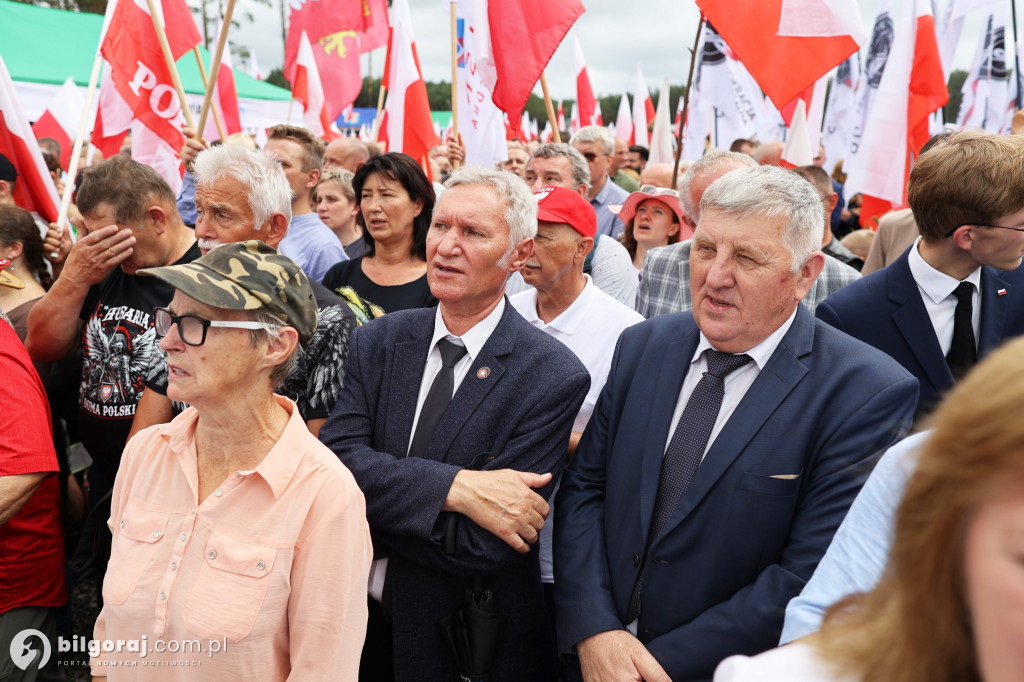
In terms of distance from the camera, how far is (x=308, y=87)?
10.1 m

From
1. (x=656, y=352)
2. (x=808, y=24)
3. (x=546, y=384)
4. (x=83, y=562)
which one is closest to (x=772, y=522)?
(x=656, y=352)

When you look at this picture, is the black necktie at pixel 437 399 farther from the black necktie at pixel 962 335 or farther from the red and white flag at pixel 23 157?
the red and white flag at pixel 23 157

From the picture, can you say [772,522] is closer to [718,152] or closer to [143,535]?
[143,535]

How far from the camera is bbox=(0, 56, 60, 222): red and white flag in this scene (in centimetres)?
468

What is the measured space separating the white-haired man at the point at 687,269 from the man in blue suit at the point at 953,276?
39.9 inches

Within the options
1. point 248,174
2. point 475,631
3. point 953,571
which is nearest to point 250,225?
point 248,174

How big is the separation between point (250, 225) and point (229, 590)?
1.95 meters

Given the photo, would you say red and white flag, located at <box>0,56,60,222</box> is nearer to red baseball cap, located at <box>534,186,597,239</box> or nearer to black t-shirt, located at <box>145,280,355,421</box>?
black t-shirt, located at <box>145,280,355,421</box>

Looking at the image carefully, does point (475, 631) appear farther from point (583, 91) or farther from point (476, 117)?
point (583, 91)

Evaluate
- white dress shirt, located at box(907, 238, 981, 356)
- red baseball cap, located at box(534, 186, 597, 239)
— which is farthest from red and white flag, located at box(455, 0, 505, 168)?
white dress shirt, located at box(907, 238, 981, 356)

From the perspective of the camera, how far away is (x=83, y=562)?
2836mm

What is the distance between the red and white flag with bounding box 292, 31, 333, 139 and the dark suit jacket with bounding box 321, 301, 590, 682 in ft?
26.3

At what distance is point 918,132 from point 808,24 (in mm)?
A: 2822

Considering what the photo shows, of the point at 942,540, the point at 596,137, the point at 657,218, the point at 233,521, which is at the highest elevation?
the point at 596,137
